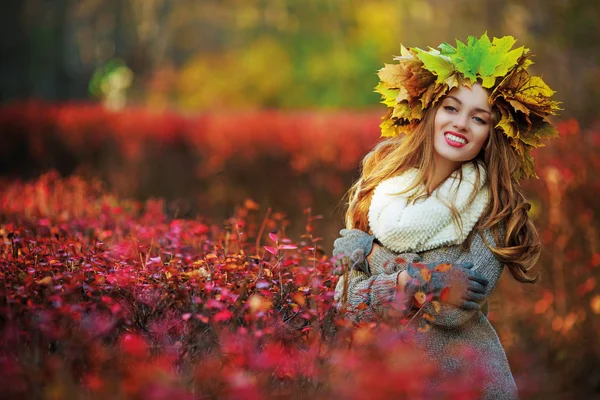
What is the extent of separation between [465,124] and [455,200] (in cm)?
29

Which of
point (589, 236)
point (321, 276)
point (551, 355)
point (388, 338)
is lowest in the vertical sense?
point (551, 355)

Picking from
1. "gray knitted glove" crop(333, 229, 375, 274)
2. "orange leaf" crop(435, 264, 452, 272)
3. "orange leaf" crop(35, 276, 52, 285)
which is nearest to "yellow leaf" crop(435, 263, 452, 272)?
"orange leaf" crop(435, 264, 452, 272)

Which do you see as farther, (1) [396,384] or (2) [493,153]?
(2) [493,153]

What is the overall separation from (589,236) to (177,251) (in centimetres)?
333

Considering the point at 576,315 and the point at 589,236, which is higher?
the point at 589,236

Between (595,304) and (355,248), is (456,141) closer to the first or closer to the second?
(355,248)

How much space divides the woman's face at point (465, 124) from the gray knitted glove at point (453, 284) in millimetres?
473

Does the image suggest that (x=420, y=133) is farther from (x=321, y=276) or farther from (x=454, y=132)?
(x=321, y=276)

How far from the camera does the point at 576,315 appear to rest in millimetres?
5648

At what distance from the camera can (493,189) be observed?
2.82 m

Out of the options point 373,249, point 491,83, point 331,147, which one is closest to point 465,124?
point 491,83

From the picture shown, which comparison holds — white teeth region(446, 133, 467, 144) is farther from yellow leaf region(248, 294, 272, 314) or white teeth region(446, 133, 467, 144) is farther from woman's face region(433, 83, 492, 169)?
yellow leaf region(248, 294, 272, 314)

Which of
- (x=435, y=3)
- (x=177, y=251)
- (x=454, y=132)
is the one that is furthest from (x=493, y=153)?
(x=435, y=3)

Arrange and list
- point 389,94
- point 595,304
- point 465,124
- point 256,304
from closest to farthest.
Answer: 1. point 256,304
2. point 465,124
3. point 389,94
4. point 595,304
